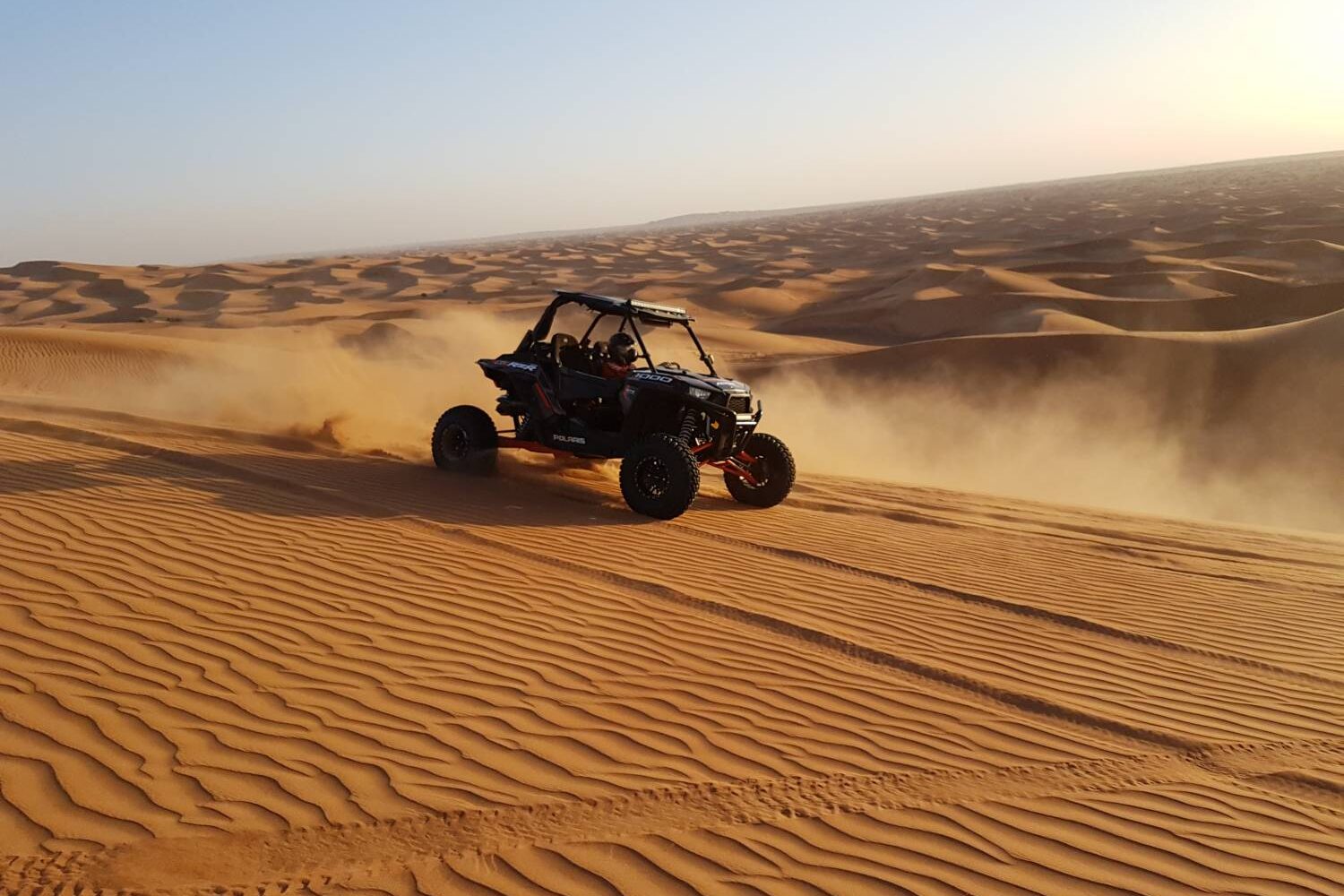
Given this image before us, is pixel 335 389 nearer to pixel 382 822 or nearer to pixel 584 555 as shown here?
pixel 584 555

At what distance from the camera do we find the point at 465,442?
9.80 metres

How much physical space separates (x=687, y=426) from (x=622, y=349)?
110cm

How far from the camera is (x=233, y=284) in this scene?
5184 cm

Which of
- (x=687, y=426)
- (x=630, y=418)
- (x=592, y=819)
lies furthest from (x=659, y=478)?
(x=592, y=819)

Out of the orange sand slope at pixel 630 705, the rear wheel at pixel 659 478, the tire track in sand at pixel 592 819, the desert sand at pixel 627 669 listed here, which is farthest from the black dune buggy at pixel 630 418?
the tire track in sand at pixel 592 819

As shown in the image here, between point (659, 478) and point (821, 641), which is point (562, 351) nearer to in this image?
point (659, 478)

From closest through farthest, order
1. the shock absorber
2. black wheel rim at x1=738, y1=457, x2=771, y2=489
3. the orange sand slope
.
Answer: the orange sand slope < the shock absorber < black wheel rim at x1=738, y1=457, x2=771, y2=489

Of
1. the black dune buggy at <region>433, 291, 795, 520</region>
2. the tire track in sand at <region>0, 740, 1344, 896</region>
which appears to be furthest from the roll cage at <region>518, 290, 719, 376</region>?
the tire track in sand at <region>0, 740, 1344, 896</region>

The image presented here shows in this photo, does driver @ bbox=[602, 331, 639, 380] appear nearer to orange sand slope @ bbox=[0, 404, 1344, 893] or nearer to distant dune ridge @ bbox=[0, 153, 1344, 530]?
orange sand slope @ bbox=[0, 404, 1344, 893]

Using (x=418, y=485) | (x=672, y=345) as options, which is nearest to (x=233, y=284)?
(x=672, y=345)

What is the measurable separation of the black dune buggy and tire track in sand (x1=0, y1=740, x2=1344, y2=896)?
14.4 ft

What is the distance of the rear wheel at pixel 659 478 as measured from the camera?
8305 millimetres

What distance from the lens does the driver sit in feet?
30.0

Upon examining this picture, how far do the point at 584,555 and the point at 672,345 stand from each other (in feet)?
62.5
